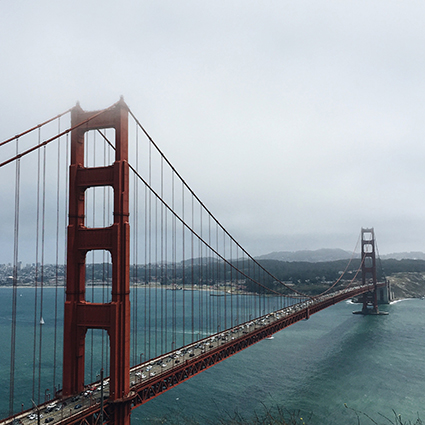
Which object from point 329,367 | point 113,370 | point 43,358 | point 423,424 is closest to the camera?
point 113,370

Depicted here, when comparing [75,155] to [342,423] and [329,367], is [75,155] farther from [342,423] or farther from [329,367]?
[329,367]

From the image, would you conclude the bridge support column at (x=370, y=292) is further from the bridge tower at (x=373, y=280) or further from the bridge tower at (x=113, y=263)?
the bridge tower at (x=113, y=263)

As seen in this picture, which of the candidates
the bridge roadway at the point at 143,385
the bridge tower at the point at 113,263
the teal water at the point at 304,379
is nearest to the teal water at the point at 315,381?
the teal water at the point at 304,379

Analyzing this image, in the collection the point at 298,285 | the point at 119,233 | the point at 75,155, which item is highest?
the point at 75,155

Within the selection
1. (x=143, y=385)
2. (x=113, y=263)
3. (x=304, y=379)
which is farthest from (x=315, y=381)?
(x=113, y=263)

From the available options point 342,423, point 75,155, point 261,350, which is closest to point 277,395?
point 342,423

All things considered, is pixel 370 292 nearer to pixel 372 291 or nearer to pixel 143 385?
pixel 372 291

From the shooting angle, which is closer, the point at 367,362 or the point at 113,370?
the point at 113,370
